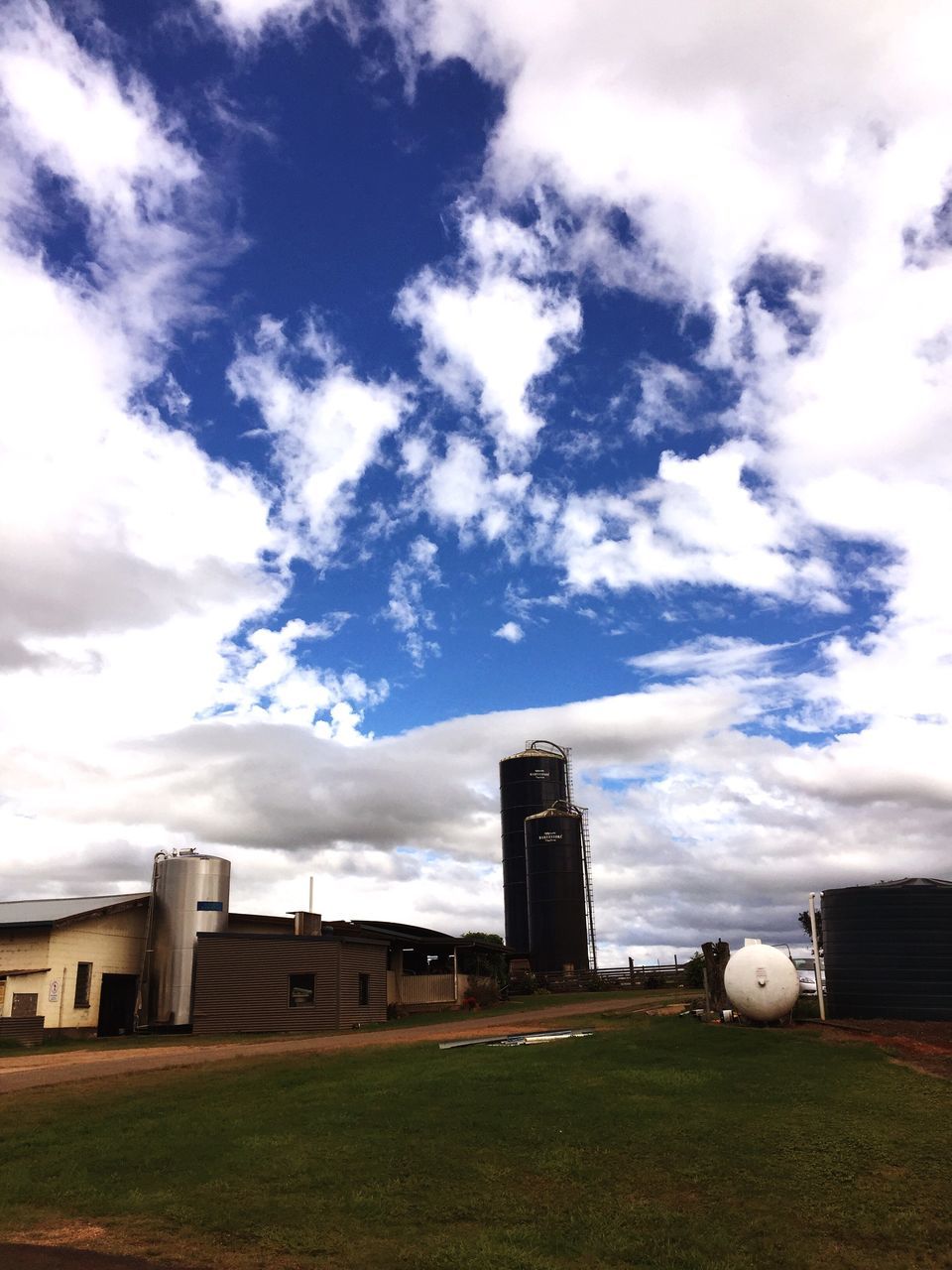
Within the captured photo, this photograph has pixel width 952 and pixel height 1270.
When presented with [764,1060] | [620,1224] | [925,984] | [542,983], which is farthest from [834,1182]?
[542,983]

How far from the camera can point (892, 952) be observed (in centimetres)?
2623

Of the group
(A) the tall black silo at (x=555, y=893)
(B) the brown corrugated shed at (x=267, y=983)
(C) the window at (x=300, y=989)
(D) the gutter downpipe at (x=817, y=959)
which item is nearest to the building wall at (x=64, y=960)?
(B) the brown corrugated shed at (x=267, y=983)

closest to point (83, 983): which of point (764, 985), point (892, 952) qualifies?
point (764, 985)

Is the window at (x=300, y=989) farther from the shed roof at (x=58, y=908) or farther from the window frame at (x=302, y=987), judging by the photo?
the shed roof at (x=58, y=908)

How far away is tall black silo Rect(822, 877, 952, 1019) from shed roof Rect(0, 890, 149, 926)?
92.7ft

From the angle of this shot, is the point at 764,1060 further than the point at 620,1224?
Yes

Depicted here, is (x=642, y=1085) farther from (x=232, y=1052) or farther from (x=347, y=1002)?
(x=347, y=1002)

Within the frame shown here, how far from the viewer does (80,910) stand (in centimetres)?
3956

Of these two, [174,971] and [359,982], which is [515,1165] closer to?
[359,982]

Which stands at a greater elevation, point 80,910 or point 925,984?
point 80,910

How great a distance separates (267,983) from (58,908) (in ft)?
32.8

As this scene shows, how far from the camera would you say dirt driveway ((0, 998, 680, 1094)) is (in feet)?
77.2

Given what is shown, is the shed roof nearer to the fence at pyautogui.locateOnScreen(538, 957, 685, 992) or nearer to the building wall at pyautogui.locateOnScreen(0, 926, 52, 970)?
the building wall at pyautogui.locateOnScreen(0, 926, 52, 970)

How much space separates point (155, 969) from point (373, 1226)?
33.5 meters
